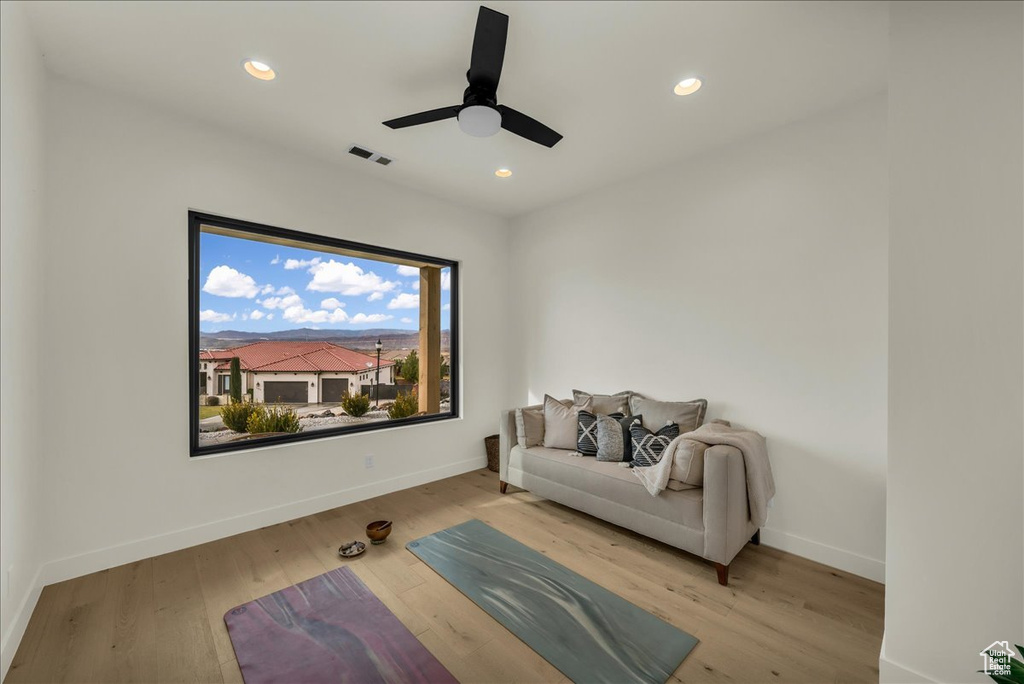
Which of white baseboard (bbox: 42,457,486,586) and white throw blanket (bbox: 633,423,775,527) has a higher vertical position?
white throw blanket (bbox: 633,423,775,527)

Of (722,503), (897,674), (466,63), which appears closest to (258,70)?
(466,63)

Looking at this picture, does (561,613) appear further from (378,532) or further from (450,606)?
(378,532)

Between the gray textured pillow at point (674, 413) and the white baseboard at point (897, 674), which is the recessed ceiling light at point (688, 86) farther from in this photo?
the white baseboard at point (897, 674)

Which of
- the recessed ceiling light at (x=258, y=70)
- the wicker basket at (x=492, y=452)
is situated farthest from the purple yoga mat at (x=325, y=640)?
the recessed ceiling light at (x=258, y=70)

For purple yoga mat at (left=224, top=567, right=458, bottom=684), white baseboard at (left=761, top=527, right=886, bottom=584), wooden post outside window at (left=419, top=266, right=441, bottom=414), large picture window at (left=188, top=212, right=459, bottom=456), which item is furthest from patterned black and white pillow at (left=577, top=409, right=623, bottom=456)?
purple yoga mat at (left=224, top=567, right=458, bottom=684)

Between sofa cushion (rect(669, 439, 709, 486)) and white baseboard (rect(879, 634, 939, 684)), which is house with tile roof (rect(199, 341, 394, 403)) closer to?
sofa cushion (rect(669, 439, 709, 486))

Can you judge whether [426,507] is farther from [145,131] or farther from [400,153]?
[145,131]

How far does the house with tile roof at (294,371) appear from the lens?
9.92 feet

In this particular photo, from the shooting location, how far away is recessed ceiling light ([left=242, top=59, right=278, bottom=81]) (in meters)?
2.20

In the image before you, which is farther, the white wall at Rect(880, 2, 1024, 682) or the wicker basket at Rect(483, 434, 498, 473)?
the wicker basket at Rect(483, 434, 498, 473)

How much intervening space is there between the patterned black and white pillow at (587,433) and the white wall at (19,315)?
3.06 m

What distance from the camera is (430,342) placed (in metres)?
4.27

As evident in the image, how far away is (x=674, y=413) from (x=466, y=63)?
101 inches

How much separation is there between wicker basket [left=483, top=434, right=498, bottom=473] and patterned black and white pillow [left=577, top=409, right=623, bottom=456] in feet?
4.32
